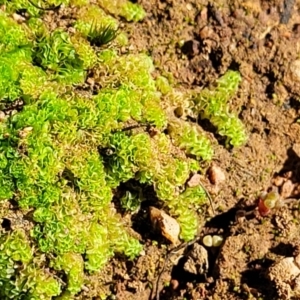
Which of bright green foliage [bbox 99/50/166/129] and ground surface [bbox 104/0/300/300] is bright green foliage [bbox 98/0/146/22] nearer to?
ground surface [bbox 104/0/300/300]

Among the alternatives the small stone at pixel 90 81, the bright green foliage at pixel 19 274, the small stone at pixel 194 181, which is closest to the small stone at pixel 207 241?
the small stone at pixel 194 181

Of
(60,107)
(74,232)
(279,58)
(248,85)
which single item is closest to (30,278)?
(74,232)

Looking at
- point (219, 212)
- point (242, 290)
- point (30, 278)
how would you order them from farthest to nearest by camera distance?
point (219, 212)
point (242, 290)
point (30, 278)

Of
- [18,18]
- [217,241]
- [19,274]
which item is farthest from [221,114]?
[19,274]

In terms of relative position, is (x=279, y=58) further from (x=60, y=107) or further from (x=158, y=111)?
(x=60, y=107)

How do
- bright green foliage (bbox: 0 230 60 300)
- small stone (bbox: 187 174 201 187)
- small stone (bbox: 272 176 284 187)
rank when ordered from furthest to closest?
small stone (bbox: 272 176 284 187), small stone (bbox: 187 174 201 187), bright green foliage (bbox: 0 230 60 300)

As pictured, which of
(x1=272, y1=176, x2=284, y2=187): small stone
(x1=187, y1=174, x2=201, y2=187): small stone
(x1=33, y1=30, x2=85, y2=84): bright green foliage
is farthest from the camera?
(x1=272, y1=176, x2=284, y2=187): small stone

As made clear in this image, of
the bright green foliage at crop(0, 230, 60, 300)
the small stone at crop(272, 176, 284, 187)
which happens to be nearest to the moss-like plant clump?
the bright green foliage at crop(0, 230, 60, 300)
